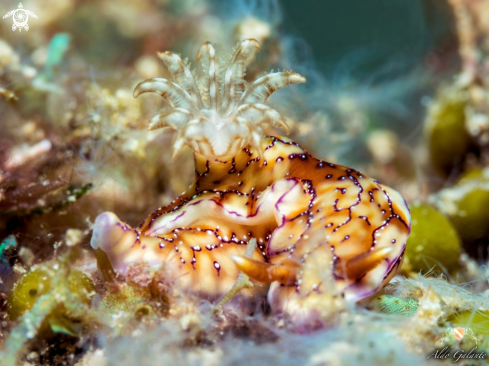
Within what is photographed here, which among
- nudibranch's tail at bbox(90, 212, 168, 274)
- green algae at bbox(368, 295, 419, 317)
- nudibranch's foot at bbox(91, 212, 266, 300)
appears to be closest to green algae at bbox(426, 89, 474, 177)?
green algae at bbox(368, 295, 419, 317)

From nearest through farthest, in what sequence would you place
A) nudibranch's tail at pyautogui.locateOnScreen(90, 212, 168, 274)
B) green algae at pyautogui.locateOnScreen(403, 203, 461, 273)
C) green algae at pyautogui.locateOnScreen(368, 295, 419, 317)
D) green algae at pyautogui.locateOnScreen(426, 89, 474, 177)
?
1. nudibranch's tail at pyautogui.locateOnScreen(90, 212, 168, 274)
2. green algae at pyautogui.locateOnScreen(368, 295, 419, 317)
3. green algae at pyautogui.locateOnScreen(403, 203, 461, 273)
4. green algae at pyautogui.locateOnScreen(426, 89, 474, 177)

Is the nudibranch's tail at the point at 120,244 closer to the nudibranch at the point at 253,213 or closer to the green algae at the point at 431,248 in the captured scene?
the nudibranch at the point at 253,213

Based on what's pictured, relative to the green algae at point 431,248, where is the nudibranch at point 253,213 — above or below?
above

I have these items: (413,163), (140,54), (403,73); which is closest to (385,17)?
(403,73)

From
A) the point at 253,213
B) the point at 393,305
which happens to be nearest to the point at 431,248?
the point at 393,305

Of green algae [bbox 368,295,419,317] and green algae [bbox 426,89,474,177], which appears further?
green algae [bbox 426,89,474,177]

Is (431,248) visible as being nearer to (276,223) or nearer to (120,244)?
(276,223)

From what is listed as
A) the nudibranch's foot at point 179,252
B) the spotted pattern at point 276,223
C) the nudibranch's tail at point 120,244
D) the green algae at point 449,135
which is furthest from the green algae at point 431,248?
the green algae at point 449,135

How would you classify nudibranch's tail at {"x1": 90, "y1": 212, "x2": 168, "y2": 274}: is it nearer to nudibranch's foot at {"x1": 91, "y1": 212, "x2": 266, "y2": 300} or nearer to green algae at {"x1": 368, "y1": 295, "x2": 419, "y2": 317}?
nudibranch's foot at {"x1": 91, "y1": 212, "x2": 266, "y2": 300}
